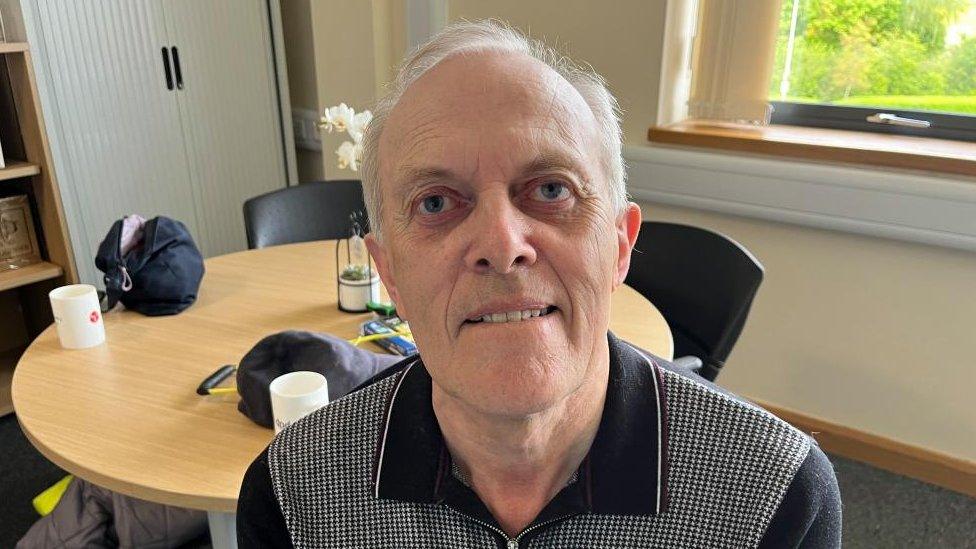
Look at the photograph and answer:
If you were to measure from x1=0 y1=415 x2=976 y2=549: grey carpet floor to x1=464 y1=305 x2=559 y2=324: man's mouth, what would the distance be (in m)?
1.71

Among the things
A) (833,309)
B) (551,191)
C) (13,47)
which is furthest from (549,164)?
(13,47)

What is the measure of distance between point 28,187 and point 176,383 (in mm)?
1862

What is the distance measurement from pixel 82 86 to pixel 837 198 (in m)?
2.77

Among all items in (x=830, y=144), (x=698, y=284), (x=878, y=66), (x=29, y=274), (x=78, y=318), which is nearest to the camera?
(x=78, y=318)

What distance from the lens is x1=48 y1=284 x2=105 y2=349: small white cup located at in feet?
4.97

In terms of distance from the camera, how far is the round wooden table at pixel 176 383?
1.14m

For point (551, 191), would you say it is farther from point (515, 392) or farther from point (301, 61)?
point (301, 61)

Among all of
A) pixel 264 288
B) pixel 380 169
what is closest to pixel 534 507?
pixel 380 169

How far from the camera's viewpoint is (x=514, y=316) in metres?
0.74

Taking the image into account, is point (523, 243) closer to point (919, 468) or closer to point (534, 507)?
point (534, 507)

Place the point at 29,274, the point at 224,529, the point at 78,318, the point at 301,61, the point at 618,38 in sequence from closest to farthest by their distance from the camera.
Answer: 1. the point at 224,529
2. the point at 78,318
3. the point at 618,38
4. the point at 29,274
5. the point at 301,61

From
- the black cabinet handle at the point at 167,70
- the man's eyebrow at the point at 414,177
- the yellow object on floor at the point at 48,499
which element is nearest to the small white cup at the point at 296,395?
the man's eyebrow at the point at 414,177

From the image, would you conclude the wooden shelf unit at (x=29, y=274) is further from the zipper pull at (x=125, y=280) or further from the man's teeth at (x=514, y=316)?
the man's teeth at (x=514, y=316)

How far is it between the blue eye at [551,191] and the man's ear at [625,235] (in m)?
0.11
